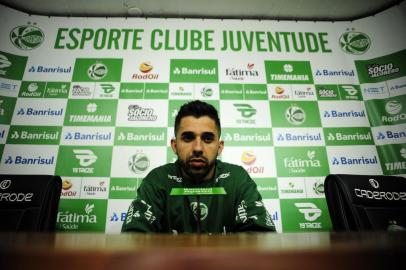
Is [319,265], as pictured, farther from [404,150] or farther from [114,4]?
[114,4]

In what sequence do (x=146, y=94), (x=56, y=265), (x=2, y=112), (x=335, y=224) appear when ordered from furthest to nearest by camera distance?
(x=146, y=94) < (x=2, y=112) < (x=335, y=224) < (x=56, y=265)

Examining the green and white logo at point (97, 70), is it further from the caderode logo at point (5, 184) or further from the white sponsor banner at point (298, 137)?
the white sponsor banner at point (298, 137)

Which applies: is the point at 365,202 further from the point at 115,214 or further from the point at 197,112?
the point at 115,214

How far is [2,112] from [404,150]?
3491 millimetres

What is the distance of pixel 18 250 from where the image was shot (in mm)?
138

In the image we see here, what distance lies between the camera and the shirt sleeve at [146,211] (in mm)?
909

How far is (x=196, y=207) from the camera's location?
103 cm

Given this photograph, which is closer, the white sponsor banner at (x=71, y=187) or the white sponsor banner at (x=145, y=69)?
the white sponsor banner at (x=71, y=187)

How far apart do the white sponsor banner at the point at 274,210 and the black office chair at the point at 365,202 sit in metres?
0.86

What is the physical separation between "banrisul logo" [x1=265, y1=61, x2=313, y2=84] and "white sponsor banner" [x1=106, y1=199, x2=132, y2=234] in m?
1.72

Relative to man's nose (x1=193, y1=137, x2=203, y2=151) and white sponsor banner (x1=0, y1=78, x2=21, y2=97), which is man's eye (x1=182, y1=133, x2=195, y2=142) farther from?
white sponsor banner (x1=0, y1=78, x2=21, y2=97)

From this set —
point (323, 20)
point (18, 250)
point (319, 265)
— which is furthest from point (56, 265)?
point (323, 20)

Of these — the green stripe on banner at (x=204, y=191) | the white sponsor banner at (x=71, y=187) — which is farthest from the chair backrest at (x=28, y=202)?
the white sponsor banner at (x=71, y=187)

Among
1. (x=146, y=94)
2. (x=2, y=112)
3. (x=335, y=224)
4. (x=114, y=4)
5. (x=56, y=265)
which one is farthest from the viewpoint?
(x=114, y=4)
